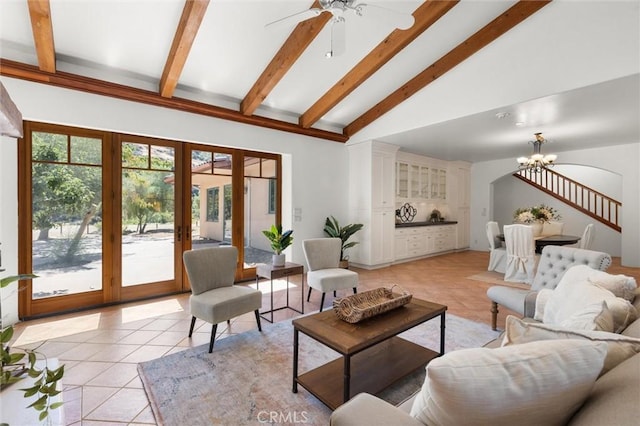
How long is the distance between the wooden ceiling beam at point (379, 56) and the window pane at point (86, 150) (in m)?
3.08

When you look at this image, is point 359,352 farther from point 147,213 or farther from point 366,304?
point 147,213

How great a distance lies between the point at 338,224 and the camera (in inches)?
238

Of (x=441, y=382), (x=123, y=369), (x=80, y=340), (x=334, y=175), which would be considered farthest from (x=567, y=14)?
(x=80, y=340)

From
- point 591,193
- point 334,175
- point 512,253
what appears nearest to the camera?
point 512,253

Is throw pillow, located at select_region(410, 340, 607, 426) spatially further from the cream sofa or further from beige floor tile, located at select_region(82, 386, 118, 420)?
beige floor tile, located at select_region(82, 386, 118, 420)

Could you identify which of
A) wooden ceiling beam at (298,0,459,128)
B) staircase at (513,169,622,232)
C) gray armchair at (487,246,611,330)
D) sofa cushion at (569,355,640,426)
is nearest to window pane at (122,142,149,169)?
wooden ceiling beam at (298,0,459,128)

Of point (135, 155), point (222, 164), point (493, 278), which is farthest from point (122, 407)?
point (493, 278)

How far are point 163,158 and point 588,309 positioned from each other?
4.65 meters

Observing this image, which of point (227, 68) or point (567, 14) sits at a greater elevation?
point (567, 14)

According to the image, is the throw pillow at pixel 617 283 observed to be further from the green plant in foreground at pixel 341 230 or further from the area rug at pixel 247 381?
the green plant in foreground at pixel 341 230

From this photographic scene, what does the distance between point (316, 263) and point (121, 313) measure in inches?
95.1

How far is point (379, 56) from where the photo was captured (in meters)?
3.90

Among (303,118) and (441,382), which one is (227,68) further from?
(441,382)

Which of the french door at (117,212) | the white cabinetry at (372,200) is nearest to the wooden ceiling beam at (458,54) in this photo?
the white cabinetry at (372,200)
